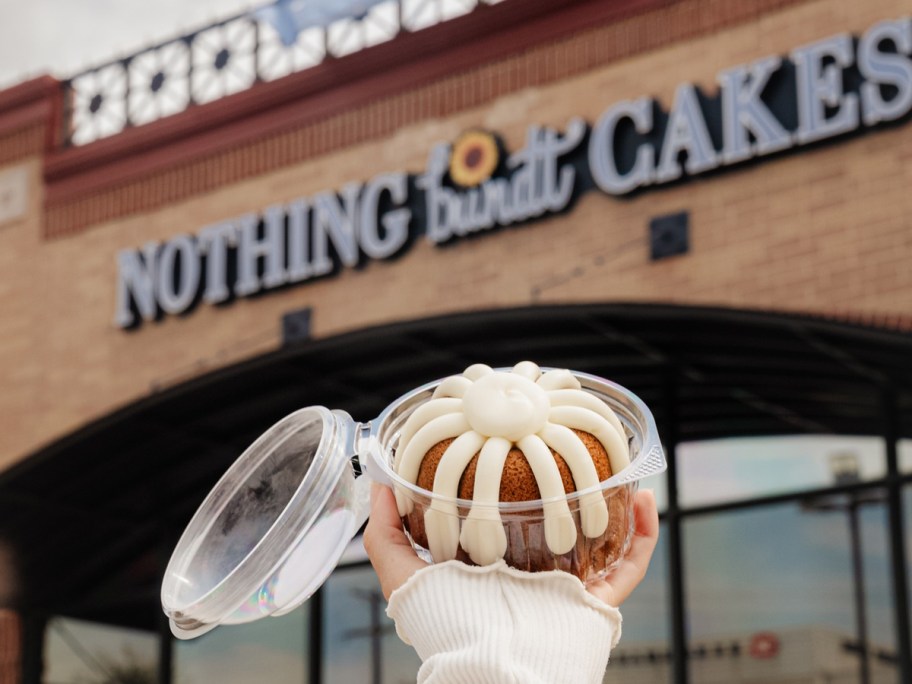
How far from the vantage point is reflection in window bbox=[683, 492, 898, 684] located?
34.0ft

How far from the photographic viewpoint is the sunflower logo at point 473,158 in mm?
11258

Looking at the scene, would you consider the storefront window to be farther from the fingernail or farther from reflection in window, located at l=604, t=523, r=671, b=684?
the fingernail

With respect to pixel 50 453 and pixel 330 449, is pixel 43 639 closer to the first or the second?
pixel 50 453

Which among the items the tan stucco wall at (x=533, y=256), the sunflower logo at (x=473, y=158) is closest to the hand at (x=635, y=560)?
the tan stucco wall at (x=533, y=256)

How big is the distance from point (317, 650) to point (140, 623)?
2193 millimetres

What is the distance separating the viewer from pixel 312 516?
2809 millimetres

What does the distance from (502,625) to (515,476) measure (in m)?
0.25

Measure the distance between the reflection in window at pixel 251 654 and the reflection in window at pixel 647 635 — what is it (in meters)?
3.27

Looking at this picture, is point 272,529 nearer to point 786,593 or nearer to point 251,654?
point 786,593

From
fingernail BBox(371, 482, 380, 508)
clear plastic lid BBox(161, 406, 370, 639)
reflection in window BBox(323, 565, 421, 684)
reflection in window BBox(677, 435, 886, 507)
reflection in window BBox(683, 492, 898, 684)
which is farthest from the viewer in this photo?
reflection in window BBox(323, 565, 421, 684)

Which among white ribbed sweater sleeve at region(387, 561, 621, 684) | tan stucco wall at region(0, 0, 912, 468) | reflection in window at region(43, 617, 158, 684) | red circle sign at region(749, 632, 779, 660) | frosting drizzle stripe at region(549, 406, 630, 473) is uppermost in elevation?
tan stucco wall at region(0, 0, 912, 468)

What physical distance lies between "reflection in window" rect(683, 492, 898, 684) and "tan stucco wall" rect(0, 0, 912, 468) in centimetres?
202

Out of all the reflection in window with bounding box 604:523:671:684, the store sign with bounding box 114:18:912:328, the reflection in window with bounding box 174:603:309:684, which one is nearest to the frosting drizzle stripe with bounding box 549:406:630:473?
the store sign with bounding box 114:18:912:328

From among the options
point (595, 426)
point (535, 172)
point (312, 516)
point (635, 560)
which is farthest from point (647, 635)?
point (595, 426)
